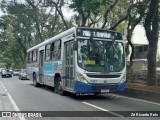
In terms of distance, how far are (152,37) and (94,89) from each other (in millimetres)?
5770

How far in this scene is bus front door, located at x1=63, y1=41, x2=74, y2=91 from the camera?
1638 cm

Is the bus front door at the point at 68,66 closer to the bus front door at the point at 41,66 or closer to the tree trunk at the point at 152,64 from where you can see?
the tree trunk at the point at 152,64

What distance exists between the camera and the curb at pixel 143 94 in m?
15.7

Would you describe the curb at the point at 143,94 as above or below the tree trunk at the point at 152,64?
below

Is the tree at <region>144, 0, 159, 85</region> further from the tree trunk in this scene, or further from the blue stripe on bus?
the blue stripe on bus

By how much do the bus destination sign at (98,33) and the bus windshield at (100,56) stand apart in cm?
31

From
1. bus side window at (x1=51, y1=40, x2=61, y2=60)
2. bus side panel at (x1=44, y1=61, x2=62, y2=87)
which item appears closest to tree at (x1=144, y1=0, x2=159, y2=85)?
bus side window at (x1=51, y1=40, x2=61, y2=60)

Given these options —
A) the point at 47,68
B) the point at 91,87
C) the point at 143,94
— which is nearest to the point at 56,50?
the point at 47,68

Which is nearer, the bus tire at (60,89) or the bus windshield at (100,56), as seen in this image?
the bus windshield at (100,56)

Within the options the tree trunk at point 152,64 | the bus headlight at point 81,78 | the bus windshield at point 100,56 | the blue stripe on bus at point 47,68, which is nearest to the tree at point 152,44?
the tree trunk at point 152,64

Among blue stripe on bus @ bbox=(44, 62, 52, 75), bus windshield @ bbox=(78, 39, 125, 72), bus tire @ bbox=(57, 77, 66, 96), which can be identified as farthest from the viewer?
blue stripe on bus @ bbox=(44, 62, 52, 75)

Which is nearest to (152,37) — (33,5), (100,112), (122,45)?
(122,45)

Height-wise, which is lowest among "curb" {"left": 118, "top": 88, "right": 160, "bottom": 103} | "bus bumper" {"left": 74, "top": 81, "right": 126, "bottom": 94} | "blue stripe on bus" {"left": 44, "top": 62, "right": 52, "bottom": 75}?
"curb" {"left": 118, "top": 88, "right": 160, "bottom": 103}

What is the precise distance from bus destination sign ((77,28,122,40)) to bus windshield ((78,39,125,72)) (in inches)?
12.2
